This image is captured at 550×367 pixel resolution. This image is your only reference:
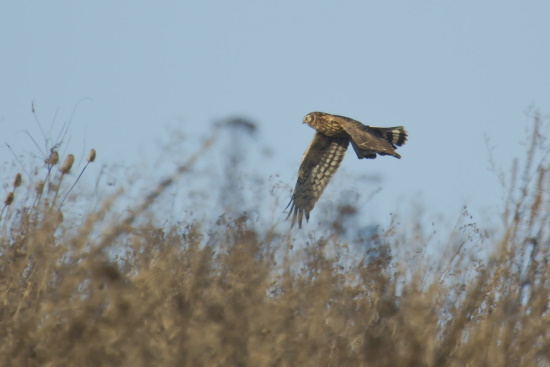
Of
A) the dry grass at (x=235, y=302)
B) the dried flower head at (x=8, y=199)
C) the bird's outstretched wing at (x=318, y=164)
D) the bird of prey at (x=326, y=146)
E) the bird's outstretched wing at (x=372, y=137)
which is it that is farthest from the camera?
the bird's outstretched wing at (x=318, y=164)

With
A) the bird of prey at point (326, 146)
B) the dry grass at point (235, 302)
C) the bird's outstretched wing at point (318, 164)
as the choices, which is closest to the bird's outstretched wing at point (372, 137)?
the bird of prey at point (326, 146)

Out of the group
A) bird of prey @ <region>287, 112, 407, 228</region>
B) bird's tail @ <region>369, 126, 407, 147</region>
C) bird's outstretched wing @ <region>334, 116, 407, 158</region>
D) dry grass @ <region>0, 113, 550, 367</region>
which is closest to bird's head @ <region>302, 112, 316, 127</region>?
bird of prey @ <region>287, 112, 407, 228</region>

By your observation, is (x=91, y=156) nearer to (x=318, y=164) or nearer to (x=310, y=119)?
(x=318, y=164)

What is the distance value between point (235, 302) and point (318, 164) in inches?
268

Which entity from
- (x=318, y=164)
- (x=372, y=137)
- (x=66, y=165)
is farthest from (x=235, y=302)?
(x=318, y=164)

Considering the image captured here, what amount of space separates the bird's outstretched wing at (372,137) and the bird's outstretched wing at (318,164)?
287mm

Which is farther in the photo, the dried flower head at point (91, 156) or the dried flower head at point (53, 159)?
the dried flower head at point (91, 156)

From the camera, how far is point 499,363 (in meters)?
3.99

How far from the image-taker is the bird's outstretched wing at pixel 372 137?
30.6 ft

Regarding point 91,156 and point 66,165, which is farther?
point 91,156

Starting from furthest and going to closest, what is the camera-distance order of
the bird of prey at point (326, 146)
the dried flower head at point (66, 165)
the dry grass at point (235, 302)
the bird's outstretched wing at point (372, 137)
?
the bird of prey at point (326, 146) → the bird's outstretched wing at point (372, 137) → the dried flower head at point (66, 165) → the dry grass at point (235, 302)

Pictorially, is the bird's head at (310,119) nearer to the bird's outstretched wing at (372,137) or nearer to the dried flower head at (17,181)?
the bird's outstretched wing at (372,137)

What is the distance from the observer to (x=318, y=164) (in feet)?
34.8

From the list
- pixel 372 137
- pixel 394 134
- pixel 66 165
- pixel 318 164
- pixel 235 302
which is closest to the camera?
pixel 235 302
